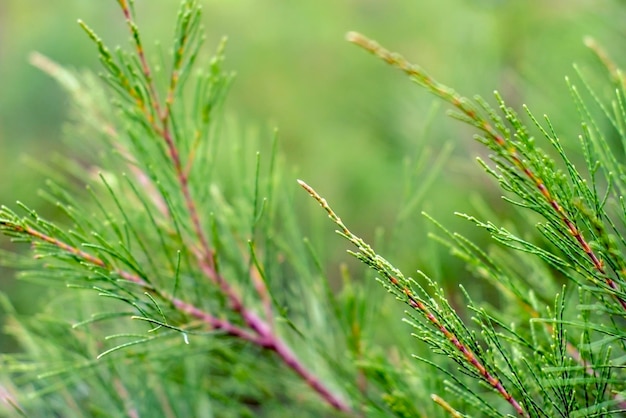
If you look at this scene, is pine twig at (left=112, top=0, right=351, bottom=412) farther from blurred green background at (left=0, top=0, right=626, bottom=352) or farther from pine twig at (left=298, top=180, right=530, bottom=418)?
blurred green background at (left=0, top=0, right=626, bottom=352)

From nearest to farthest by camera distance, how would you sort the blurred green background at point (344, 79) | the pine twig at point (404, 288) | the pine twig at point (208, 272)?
the pine twig at point (404, 288) < the pine twig at point (208, 272) < the blurred green background at point (344, 79)

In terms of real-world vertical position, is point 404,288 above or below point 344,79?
above

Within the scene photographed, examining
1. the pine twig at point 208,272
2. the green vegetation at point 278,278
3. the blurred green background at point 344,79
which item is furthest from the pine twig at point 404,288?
the blurred green background at point 344,79

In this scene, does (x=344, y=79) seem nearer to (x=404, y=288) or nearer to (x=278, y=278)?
(x=278, y=278)

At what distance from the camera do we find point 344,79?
167 centimetres

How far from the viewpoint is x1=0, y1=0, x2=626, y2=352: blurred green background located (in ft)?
3.31

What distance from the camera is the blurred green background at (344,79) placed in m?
1.01

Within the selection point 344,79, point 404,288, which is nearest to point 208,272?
point 404,288

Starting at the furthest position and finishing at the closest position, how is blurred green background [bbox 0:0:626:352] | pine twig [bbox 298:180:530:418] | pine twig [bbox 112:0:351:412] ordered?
blurred green background [bbox 0:0:626:352] < pine twig [bbox 112:0:351:412] < pine twig [bbox 298:180:530:418]

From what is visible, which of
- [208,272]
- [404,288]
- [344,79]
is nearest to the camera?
[404,288]

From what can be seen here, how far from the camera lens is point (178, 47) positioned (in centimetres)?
39

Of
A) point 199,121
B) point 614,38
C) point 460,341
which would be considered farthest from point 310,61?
point 460,341

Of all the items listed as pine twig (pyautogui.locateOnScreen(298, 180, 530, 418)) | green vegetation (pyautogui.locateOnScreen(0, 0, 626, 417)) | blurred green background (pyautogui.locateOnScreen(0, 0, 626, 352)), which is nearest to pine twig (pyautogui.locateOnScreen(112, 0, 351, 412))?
green vegetation (pyautogui.locateOnScreen(0, 0, 626, 417))

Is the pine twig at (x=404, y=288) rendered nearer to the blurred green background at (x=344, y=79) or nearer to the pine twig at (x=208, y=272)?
the pine twig at (x=208, y=272)
